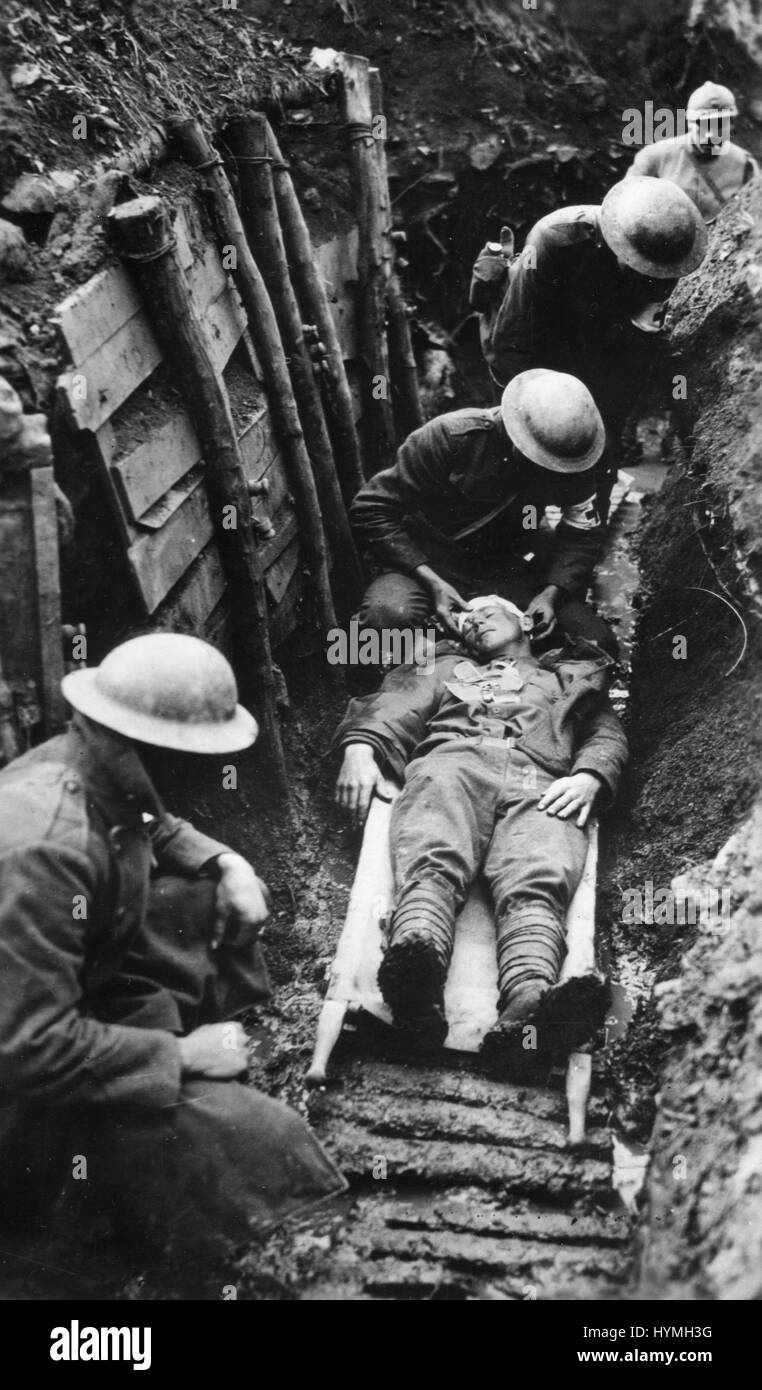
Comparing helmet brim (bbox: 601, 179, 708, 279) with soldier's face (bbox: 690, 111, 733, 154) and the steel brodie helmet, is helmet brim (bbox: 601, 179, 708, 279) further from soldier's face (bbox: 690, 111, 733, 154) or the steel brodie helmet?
the steel brodie helmet

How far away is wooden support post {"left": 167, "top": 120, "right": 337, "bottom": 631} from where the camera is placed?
439cm

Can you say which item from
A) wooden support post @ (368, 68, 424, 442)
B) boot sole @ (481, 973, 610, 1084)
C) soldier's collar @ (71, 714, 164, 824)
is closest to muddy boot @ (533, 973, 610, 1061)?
boot sole @ (481, 973, 610, 1084)

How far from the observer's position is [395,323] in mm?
6461

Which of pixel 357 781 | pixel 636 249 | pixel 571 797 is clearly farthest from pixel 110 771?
pixel 636 249

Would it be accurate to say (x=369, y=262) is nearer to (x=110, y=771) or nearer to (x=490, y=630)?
(x=490, y=630)

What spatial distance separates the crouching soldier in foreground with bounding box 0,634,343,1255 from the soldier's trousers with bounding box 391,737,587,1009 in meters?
0.78

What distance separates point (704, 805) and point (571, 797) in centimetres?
48

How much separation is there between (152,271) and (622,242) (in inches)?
100

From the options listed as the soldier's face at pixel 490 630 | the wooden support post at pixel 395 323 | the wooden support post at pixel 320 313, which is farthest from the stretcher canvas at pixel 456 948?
the wooden support post at pixel 395 323

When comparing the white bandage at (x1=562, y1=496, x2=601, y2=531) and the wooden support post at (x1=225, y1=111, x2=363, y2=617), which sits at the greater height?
the wooden support post at (x1=225, y1=111, x2=363, y2=617)

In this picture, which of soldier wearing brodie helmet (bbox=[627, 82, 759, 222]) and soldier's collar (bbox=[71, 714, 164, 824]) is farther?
soldier wearing brodie helmet (bbox=[627, 82, 759, 222])

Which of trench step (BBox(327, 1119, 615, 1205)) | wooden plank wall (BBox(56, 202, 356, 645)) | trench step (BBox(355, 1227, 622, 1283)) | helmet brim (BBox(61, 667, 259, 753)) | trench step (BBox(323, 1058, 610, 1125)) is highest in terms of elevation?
wooden plank wall (BBox(56, 202, 356, 645))

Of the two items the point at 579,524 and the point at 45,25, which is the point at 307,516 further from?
the point at 45,25

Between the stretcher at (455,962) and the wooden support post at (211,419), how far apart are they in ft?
2.24
